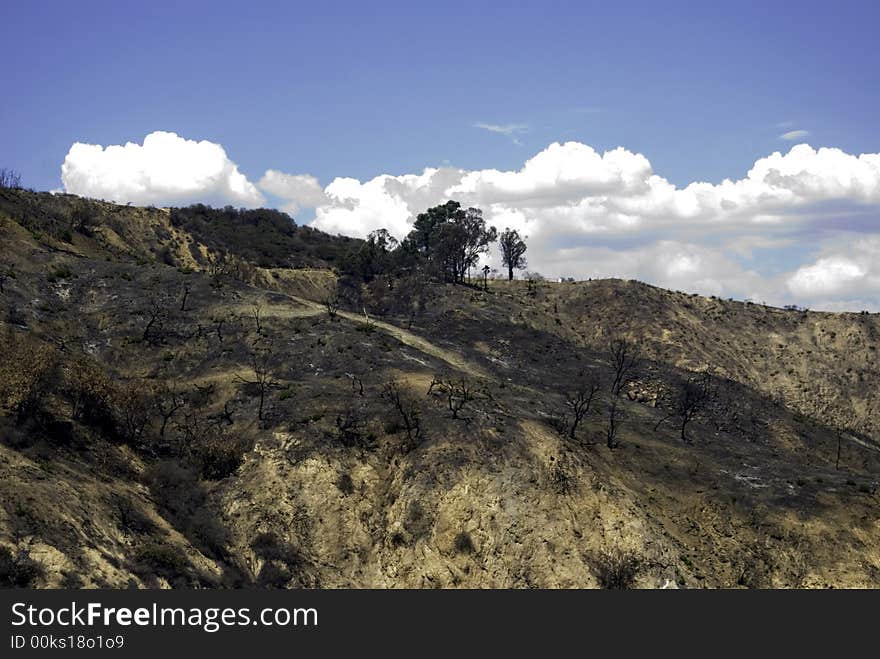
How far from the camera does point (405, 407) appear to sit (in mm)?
52438

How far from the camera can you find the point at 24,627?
2406 centimetres

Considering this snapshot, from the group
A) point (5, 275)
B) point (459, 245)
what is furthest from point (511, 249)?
point (5, 275)

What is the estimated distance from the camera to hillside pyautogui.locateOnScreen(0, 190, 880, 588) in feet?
125

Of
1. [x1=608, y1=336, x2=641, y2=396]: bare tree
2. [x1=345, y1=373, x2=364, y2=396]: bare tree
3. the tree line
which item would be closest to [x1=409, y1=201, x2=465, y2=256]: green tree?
the tree line

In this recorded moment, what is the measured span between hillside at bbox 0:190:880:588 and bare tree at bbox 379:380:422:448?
0.78 ft

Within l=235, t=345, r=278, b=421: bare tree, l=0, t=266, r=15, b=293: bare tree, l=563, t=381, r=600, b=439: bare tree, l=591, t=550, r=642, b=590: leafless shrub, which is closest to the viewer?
l=591, t=550, r=642, b=590: leafless shrub

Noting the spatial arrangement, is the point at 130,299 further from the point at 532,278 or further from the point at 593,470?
the point at 532,278

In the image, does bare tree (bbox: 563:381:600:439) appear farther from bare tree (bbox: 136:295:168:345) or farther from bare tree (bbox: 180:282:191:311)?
bare tree (bbox: 180:282:191:311)

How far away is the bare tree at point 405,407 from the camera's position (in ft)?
162

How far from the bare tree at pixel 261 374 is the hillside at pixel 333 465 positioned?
0.34 metres

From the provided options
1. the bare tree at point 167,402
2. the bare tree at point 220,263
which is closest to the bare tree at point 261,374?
the bare tree at point 167,402

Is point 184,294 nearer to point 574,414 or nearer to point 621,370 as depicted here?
point 574,414

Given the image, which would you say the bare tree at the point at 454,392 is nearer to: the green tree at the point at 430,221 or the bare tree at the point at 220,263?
the bare tree at the point at 220,263

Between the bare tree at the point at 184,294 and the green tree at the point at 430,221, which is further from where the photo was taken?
the green tree at the point at 430,221
